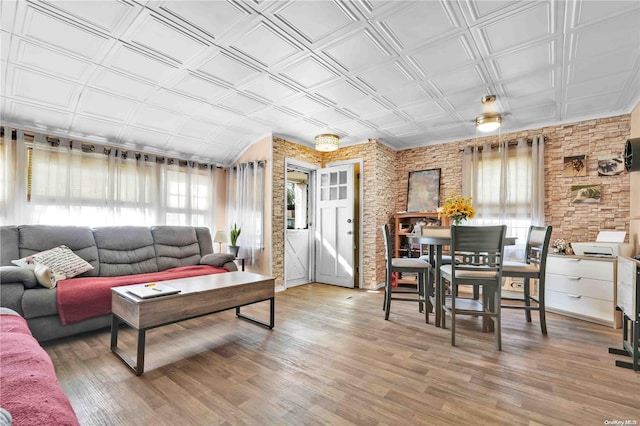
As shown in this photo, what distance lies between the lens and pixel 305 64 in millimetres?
2693

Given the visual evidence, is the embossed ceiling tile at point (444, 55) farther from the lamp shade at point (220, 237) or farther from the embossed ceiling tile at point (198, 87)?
the lamp shade at point (220, 237)

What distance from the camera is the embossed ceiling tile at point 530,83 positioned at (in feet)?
9.32

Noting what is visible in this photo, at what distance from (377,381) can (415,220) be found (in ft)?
11.9

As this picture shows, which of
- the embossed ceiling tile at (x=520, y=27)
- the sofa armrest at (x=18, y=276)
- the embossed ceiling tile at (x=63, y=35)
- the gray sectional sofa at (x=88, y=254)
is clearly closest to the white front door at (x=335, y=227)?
the gray sectional sofa at (x=88, y=254)

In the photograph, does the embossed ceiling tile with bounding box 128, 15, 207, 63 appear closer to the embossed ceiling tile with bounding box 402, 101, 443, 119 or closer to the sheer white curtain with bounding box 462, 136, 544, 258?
the embossed ceiling tile with bounding box 402, 101, 443, 119

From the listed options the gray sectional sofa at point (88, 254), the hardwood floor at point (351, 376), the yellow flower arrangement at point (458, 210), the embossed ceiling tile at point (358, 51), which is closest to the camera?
the hardwood floor at point (351, 376)

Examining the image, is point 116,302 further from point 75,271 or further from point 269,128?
point 269,128

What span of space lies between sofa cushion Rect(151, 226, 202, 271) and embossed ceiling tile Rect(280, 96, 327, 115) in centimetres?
242

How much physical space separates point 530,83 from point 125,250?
518 centimetres

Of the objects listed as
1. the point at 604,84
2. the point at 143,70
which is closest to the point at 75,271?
the point at 143,70

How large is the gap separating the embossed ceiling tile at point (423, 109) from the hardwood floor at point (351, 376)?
263cm

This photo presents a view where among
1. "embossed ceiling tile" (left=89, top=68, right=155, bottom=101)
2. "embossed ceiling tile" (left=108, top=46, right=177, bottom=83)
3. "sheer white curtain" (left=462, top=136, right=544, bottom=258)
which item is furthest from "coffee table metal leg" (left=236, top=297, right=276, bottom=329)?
"sheer white curtain" (left=462, top=136, right=544, bottom=258)

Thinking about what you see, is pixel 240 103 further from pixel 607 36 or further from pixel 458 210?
pixel 607 36

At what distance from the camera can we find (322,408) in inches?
66.6
